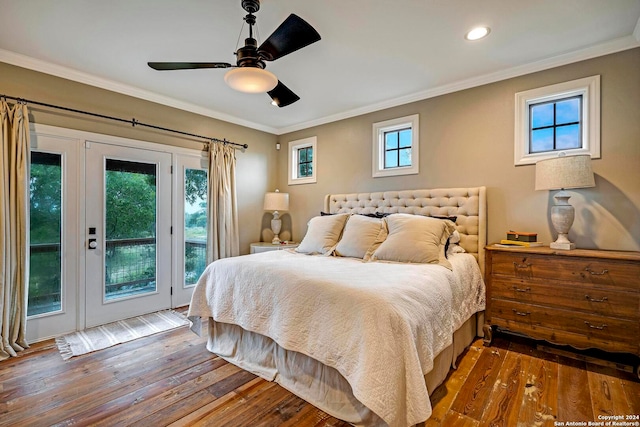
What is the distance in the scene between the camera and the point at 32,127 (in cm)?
293

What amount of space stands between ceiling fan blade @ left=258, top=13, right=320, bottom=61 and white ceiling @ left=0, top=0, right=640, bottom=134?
1.22 ft

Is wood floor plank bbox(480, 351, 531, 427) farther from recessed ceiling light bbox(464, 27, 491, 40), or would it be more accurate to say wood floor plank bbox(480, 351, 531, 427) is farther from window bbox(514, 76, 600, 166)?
recessed ceiling light bbox(464, 27, 491, 40)

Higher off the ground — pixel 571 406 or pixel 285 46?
pixel 285 46

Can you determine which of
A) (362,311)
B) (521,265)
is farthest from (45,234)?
(521,265)

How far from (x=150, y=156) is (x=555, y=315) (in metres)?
4.57

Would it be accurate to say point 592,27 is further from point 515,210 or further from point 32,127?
point 32,127

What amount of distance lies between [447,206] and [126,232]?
3.81m

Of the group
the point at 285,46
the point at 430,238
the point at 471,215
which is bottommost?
the point at 430,238

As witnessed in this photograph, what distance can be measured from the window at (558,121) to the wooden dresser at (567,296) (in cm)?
99

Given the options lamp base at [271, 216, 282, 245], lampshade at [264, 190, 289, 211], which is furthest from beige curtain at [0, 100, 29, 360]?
lamp base at [271, 216, 282, 245]

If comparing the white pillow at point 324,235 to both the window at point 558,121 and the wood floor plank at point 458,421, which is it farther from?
the window at point 558,121

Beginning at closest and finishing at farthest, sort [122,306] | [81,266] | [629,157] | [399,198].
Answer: [629,157]
[81,266]
[122,306]
[399,198]

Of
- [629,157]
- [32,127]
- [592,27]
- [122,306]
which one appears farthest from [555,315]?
[32,127]

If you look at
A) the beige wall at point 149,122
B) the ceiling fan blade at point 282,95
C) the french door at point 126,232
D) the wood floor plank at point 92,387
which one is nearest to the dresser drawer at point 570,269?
the ceiling fan blade at point 282,95
